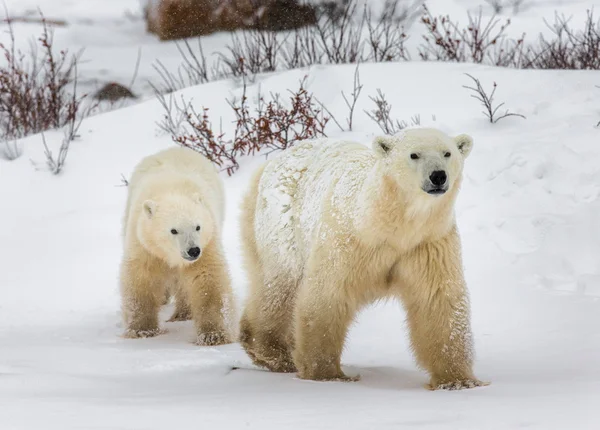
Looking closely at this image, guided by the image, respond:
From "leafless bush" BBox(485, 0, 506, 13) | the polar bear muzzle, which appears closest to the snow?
the polar bear muzzle

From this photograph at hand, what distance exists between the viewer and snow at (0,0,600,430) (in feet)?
8.68

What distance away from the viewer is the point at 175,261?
500 centimetres

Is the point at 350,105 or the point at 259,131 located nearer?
the point at 259,131

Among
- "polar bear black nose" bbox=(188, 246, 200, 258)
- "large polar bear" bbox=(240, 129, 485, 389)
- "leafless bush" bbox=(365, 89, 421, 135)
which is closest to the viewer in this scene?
"large polar bear" bbox=(240, 129, 485, 389)

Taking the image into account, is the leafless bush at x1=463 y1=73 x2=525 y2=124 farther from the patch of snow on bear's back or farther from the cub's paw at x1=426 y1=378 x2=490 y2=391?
the cub's paw at x1=426 y1=378 x2=490 y2=391

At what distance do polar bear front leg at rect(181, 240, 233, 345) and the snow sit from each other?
0.16 meters

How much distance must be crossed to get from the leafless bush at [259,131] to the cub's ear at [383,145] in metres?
4.04

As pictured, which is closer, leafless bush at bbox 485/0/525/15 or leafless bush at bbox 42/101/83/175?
leafless bush at bbox 42/101/83/175

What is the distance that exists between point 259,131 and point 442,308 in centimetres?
453

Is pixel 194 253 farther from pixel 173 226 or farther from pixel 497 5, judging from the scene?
pixel 497 5

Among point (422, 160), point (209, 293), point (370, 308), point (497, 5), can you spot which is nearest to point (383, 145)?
point (422, 160)

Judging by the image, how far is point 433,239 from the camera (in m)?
3.38

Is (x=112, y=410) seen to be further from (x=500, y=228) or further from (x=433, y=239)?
(x=500, y=228)

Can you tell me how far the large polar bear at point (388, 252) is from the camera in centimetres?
327
